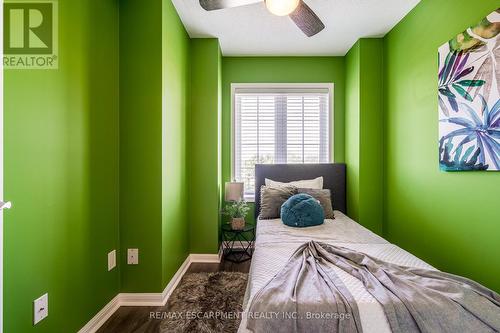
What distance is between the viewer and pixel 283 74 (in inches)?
142

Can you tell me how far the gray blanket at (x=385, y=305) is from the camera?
3.81ft

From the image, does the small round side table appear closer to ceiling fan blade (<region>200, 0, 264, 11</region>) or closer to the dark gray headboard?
the dark gray headboard

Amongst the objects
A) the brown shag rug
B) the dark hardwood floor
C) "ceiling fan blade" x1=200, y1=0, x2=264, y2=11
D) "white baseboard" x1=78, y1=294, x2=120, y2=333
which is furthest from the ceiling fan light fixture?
"white baseboard" x1=78, y1=294, x2=120, y2=333

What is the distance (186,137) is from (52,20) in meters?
1.61

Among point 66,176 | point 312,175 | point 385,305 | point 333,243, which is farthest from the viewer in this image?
point 312,175

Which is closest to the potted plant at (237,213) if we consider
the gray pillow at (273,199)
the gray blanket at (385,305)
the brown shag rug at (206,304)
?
the gray pillow at (273,199)

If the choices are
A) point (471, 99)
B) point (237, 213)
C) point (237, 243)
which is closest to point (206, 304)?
point (237, 213)

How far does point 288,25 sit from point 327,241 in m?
2.33

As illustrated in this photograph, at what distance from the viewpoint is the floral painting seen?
65.1 inches

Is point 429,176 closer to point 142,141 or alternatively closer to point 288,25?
point 288,25

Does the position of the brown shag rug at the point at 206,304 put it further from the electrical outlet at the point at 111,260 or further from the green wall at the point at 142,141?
the electrical outlet at the point at 111,260

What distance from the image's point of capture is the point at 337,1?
2355 millimetres

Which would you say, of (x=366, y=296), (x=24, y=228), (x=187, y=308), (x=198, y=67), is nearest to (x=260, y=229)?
(x=187, y=308)

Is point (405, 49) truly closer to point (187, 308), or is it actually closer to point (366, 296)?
point (366, 296)
